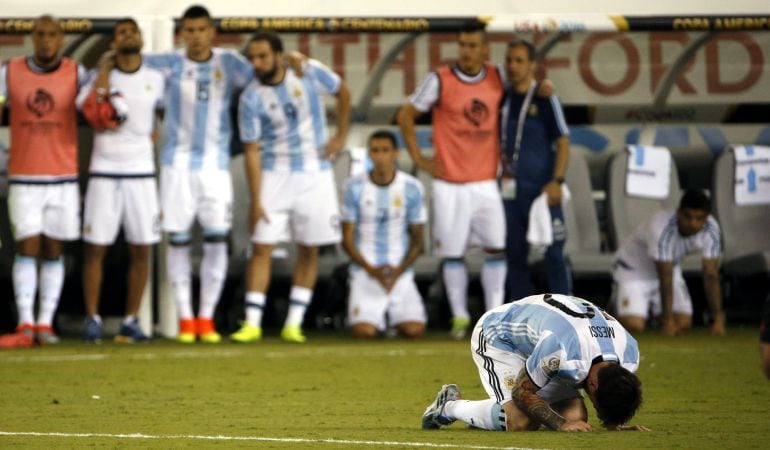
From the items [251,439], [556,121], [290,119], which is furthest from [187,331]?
[251,439]

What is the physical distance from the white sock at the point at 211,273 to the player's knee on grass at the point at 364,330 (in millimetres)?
1106

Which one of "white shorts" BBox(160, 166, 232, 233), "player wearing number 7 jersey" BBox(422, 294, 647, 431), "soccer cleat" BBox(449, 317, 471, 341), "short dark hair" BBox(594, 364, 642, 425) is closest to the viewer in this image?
"short dark hair" BBox(594, 364, 642, 425)

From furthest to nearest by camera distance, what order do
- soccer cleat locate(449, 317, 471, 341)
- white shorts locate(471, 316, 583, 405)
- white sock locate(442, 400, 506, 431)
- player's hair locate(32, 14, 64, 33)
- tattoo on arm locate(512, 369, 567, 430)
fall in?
soccer cleat locate(449, 317, 471, 341) < player's hair locate(32, 14, 64, 33) < white sock locate(442, 400, 506, 431) < white shorts locate(471, 316, 583, 405) < tattoo on arm locate(512, 369, 567, 430)

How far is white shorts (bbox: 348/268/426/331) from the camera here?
474 inches

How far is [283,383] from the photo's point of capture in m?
8.88

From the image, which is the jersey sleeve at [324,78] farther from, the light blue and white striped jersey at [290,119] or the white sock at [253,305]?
the white sock at [253,305]

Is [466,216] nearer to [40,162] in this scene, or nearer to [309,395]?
[40,162]

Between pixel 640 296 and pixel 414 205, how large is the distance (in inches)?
75.3

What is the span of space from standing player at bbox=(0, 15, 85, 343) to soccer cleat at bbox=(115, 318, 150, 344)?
559 millimetres

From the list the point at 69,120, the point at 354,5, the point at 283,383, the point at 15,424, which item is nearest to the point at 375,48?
the point at 354,5

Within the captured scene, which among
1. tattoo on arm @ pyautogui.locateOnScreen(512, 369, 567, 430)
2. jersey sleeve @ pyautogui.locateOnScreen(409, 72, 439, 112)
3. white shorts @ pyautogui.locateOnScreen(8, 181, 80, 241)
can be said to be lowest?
tattoo on arm @ pyautogui.locateOnScreen(512, 369, 567, 430)

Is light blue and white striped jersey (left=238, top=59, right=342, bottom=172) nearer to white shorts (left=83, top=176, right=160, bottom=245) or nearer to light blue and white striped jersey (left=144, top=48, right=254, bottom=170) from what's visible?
light blue and white striped jersey (left=144, top=48, right=254, bottom=170)

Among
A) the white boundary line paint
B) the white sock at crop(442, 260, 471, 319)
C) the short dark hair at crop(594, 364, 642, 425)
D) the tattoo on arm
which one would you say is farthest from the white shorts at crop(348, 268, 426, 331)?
the short dark hair at crop(594, 364, 642, 425)

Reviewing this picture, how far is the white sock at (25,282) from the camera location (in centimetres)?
1132
